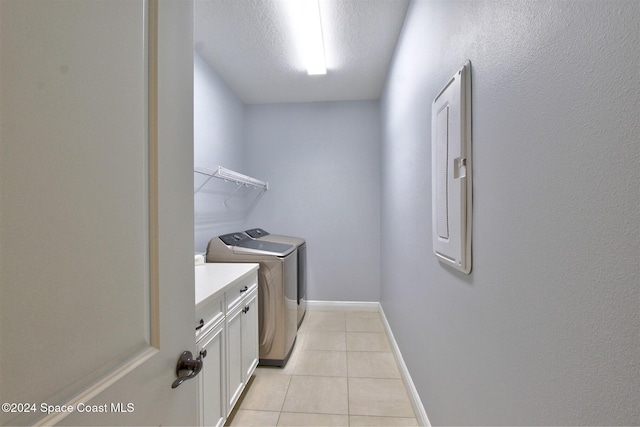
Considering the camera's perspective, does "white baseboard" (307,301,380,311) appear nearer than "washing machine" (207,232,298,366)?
No

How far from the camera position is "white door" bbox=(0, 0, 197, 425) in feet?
1.14

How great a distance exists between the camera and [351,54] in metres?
2.51

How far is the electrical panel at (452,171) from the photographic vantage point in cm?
103

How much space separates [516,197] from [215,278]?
60.0 inches

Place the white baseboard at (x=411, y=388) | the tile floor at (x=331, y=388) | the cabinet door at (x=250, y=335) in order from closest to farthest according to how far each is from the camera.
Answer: the white baseboard at (x=411, y=388) < the tile floor at (x=331, y=388) < the cabinet door at (x=250, y=335)

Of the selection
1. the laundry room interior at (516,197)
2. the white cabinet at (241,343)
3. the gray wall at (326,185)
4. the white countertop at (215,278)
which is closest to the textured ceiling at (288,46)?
the laundry room interior at (516,197)

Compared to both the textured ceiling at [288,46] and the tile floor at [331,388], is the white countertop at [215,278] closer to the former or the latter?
the tile floor at [331,388]

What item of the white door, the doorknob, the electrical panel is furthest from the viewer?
the electrical panel

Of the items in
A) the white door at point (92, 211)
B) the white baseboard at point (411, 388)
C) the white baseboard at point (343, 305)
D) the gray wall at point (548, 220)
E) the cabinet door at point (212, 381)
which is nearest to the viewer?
the white door at point (92, 211)

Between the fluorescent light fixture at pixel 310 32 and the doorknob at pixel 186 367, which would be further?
the fluorescent light fixture at pixel 310 32

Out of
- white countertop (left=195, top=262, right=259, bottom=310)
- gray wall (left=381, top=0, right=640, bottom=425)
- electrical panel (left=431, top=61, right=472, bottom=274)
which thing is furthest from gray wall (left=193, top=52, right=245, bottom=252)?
gray wall (left=381, top=0, right=640, bottom=425)

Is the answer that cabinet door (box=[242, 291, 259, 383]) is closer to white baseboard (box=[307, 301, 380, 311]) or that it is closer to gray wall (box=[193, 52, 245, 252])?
gray wall (box=[193, 52, 245, 252])

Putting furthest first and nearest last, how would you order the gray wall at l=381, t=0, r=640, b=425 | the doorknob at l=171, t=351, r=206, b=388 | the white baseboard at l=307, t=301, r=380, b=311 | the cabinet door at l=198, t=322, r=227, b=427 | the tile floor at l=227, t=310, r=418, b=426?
the white baseboard at l=307, t=301, r=380, b=311 → the tile floor at l=227, t=310, r=418, b=426 → the cabinet door at l=198, t=322, r=227, b=427 → the doorknob at l=171, t=351, r=206, b=388 → the gray wall at l=381, t=0, r=640, b=425

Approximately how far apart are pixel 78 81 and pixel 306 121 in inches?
132
